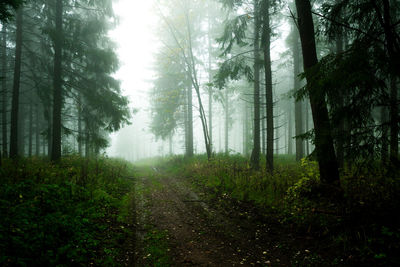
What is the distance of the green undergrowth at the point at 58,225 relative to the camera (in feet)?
11.1

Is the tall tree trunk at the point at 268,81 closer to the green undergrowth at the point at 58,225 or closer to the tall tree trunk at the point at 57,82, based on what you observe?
Result: the green undergrowth at the point at 58,225

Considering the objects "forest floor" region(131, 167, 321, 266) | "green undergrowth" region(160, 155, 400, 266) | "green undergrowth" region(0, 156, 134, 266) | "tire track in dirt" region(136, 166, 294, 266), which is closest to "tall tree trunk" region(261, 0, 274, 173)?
"green undergrowth" region(160, 155, 400, 266)

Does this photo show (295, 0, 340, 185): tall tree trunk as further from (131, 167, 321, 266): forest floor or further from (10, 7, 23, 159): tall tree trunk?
(10, 7, 23, 159): tall tree trunk

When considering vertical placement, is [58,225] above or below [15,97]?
below

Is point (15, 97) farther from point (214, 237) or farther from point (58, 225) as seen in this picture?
point (214, 237)

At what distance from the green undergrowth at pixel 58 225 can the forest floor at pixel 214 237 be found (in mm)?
605

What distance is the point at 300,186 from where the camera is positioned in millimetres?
5969

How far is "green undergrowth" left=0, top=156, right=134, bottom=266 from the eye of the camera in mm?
3371

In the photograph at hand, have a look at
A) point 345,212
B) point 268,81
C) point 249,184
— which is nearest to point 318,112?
point 345,212

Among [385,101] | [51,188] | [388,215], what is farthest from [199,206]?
[385,101]

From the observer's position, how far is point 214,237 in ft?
16.3

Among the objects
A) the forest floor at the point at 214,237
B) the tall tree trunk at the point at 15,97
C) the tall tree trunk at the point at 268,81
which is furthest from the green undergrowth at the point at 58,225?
the tall tree trunk at the point at 268,81

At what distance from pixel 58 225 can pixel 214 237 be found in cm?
350

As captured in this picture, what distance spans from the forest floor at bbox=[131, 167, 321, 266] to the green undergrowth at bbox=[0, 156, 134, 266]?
0.60 metres
